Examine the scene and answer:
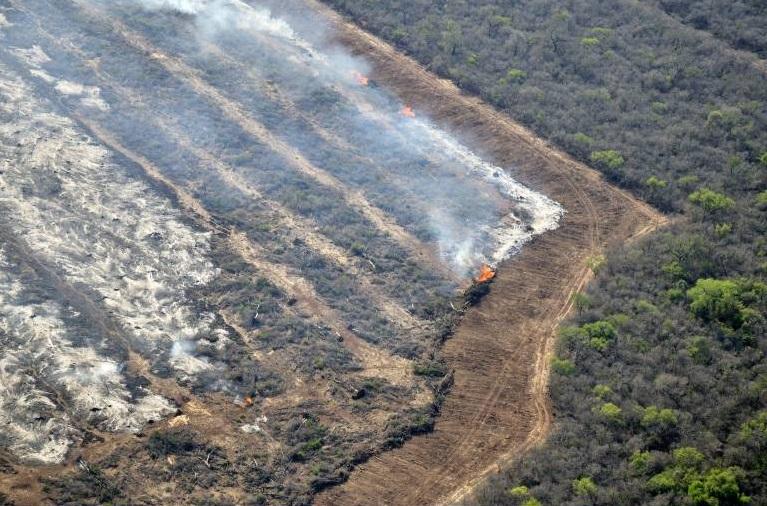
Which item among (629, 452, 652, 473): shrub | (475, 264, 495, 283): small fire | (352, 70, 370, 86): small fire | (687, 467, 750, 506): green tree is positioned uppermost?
(352, 70, 370, 86): small fire

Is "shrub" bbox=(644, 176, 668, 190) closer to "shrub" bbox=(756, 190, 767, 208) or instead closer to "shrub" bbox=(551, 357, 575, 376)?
"shrub" bbox=(756, 190, 767, 208)

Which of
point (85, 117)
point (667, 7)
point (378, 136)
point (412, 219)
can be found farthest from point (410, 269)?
point (667, 7)

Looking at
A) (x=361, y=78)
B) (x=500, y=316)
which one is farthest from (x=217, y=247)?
(x=361, y=78)

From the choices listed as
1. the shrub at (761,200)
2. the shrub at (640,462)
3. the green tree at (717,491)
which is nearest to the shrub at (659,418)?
the shrub at (640,462)

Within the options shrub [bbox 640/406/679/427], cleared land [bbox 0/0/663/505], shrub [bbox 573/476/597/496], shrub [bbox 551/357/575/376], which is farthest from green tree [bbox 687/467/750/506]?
shrub [bbox 551/357/575/376]

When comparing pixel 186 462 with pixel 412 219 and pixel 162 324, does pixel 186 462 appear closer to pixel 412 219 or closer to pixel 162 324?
pixel 162 324

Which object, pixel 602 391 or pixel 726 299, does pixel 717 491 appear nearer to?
pixel 602 391
